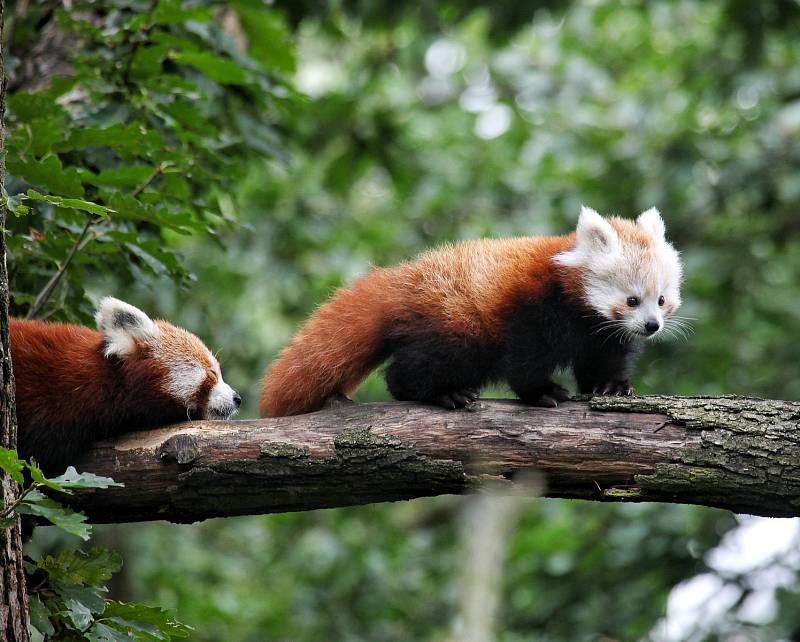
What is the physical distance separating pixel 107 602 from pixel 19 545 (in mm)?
375

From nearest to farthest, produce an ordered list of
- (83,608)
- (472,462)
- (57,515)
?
(57,515), (83,608), (472,462)

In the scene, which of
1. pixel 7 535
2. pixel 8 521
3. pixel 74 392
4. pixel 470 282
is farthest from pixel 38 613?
pixel 470 282

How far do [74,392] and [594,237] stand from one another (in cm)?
272

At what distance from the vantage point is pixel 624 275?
487 centimetres

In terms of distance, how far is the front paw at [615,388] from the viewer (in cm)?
479

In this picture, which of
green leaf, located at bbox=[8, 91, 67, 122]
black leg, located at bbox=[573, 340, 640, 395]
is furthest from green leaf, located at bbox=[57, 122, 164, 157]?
black leg, located at bbox=[573, 340, 640, 395]

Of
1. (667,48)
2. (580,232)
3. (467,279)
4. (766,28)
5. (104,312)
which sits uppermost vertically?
(667,48)

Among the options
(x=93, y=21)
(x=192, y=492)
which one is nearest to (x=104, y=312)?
(x=192, y=492)

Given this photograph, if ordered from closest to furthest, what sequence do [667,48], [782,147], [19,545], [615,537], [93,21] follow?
1. [19,545]
2. [93,21]
3. [615,537]
4. [782,147]
5. [667,48]

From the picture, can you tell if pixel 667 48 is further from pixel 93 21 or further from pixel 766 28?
pixel 93 21

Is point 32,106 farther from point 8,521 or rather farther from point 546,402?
point 546,402

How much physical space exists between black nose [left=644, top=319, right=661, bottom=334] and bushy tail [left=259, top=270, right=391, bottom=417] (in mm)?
1330

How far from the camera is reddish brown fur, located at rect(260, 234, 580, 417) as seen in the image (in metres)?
4.62

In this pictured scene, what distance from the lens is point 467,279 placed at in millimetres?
4699
